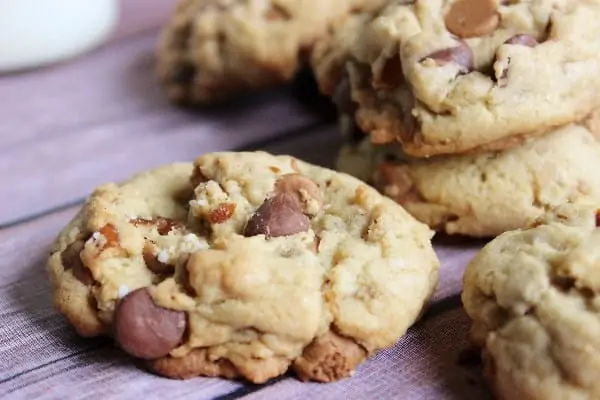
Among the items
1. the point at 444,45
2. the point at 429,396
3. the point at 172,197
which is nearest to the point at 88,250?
the point at 172,197

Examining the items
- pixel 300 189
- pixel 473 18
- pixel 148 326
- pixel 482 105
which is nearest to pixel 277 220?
pixel 300 189

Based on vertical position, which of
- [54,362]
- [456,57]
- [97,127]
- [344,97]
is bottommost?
[54,362]

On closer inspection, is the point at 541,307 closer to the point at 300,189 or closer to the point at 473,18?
the point at 300,189

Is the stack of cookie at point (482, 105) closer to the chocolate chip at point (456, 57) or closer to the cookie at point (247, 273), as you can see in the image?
the chocolate chip at point (456, 57)

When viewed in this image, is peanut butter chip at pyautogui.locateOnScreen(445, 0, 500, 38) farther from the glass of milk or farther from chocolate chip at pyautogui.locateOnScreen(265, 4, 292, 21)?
the glass of milk

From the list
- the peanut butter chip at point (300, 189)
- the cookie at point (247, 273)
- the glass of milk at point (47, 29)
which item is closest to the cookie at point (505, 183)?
the cookie at point (247, 273)

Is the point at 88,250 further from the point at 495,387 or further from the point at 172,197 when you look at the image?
the point at 495,387
